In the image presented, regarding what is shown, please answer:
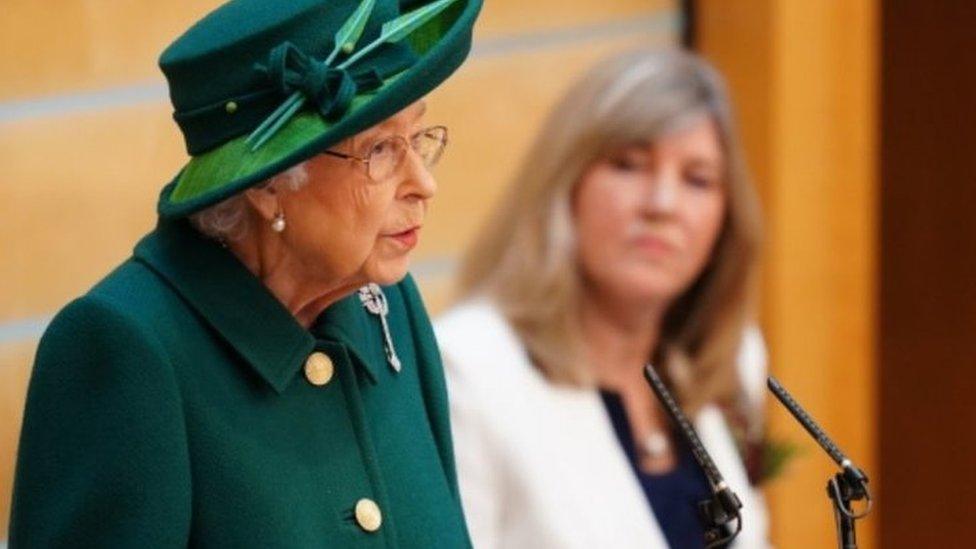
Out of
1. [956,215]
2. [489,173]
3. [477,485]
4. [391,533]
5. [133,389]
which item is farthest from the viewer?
[956,215]

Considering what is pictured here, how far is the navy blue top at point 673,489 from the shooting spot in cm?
351

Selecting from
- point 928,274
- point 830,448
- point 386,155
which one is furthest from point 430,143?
point 928,274

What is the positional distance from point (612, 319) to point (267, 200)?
1401 millimetres

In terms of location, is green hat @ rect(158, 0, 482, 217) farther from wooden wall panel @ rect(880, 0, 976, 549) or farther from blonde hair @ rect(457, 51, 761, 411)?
wooden wall panel @ rect(880, 0, 976, 549)

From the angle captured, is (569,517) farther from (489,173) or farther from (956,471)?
(956,471)

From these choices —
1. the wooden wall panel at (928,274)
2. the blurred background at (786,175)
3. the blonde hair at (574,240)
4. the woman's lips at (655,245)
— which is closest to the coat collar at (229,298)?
the blonde hair at (574,240)

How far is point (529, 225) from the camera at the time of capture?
359cm

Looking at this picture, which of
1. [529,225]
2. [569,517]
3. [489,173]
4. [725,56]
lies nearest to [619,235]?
[529,225]

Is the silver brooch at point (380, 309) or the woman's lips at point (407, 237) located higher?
the woman's lips at point (407, 237)

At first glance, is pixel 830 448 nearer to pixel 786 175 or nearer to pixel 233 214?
pixel 233 214

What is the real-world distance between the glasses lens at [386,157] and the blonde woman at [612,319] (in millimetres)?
1105

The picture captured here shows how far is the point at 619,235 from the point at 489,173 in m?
0.92

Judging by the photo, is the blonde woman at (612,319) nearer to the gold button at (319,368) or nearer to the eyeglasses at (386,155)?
the gold button at (319,368)

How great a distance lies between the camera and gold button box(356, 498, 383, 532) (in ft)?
7.76
